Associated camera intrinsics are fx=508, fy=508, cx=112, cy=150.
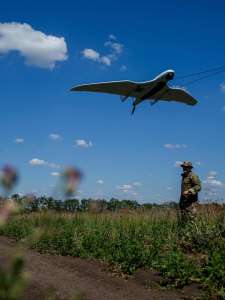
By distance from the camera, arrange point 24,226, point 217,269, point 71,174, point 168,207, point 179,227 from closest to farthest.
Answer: point 71,174 < point 217,269 < point 179,227 < point 168,207 < point 24,226

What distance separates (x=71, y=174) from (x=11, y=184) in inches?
4.6

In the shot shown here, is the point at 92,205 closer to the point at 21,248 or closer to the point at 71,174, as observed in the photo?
the point at 71,174

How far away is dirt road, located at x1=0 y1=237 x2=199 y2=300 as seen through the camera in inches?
289

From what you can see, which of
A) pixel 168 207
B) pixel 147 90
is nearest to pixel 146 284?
pixel 168 207

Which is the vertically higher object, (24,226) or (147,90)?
(147,90)

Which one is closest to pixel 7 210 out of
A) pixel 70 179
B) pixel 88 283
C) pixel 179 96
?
pixel 70 179

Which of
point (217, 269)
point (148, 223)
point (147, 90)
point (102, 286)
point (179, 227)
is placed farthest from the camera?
point (147, 90)

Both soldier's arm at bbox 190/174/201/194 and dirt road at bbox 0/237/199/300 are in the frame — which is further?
soldier's arm at bbox 190/174/201/194

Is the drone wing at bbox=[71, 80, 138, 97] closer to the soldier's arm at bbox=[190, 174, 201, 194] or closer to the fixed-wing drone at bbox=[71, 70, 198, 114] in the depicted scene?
the fixed-wing drone at bbox=[71, 70, 198, 114]

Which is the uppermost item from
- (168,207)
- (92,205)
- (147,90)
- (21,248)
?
(147,90)

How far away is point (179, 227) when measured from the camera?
11.0 metres

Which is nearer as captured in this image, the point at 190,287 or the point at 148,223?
the point at 190,287

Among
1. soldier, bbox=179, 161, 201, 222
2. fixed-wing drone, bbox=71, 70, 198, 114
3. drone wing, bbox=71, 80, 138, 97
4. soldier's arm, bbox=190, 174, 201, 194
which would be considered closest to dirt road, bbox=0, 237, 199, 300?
soldier, bbox=179, 161, 201, 222

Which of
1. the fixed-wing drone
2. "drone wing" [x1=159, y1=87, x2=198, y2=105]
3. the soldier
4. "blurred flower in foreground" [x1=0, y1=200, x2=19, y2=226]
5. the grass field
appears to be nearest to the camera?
"blurred flower in foreground" [x1=0, y1=200, x2=19, y2=226]
